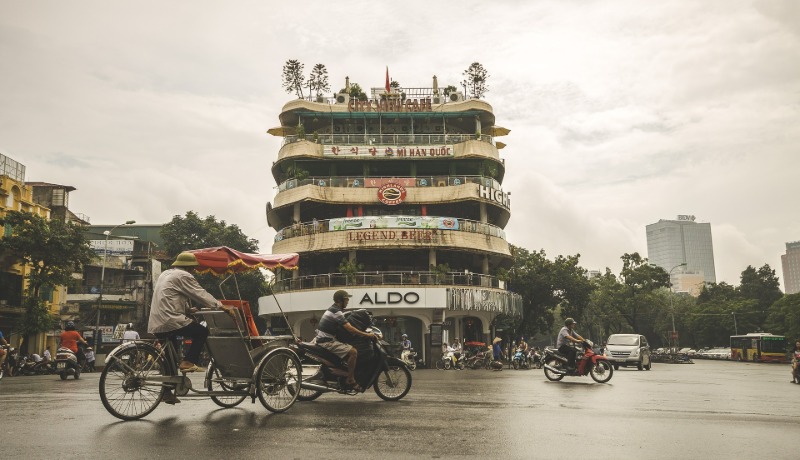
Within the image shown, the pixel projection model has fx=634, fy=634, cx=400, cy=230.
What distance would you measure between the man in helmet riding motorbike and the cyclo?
133 millimetres

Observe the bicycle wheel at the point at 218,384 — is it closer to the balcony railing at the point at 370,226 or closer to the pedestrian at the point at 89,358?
the pedestrian at the point at 89,358

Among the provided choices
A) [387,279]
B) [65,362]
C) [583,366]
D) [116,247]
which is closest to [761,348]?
[387,279]

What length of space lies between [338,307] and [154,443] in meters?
3.97

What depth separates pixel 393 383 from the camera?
33.4 ft

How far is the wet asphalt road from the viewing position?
5.74m

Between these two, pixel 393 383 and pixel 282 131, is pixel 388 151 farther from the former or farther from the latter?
pixel 393 383

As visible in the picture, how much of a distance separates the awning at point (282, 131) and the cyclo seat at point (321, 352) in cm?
3774

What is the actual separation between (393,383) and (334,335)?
4.68 feet

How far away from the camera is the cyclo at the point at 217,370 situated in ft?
24.0

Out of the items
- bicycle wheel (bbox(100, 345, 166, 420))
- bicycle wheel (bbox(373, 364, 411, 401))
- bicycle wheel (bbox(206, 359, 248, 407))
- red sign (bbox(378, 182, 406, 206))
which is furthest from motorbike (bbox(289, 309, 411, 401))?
red sign (bbox(378, 182, 406, 206))

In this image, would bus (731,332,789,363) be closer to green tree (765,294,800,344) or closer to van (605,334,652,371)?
green tree (765,294,800,344)

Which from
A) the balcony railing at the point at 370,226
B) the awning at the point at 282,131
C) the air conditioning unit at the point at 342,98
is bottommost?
the balcony railing at the point at 370,226

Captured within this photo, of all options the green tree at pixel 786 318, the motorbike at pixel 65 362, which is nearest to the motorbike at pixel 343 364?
the motorbike at pixel 65 362

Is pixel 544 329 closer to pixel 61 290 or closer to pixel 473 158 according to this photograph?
pixel 473 158
